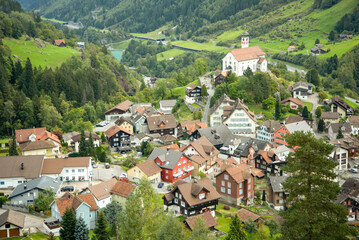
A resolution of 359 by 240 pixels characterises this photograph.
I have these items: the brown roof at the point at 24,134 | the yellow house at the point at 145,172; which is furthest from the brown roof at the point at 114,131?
the yellow house at the point at 145,172

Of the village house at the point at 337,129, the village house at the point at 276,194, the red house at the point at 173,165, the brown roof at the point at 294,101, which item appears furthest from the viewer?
the brown roof at the point at 294,101

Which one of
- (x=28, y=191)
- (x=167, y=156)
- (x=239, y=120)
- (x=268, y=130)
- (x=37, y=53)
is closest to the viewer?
(x=28, y=191)

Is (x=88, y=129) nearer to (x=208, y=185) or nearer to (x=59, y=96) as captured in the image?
(x=59, y=96)

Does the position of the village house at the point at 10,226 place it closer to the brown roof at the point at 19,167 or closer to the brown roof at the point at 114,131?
the brown roof at the point at 19,167

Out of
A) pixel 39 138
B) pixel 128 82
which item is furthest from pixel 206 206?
pixel 128 82

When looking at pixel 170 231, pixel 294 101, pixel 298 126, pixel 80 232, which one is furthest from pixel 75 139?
pixel 294 101

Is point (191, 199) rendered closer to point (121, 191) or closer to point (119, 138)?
point (121, 191)

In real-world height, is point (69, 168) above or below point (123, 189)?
below
